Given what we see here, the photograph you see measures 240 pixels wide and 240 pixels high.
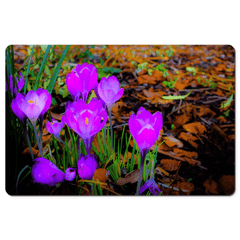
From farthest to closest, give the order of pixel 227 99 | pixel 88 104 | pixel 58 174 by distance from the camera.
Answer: pixel 227 99
pixel 58 174
pixel 88 104

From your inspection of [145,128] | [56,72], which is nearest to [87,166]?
[145,128]

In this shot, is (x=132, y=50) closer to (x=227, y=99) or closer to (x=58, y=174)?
(x=227, y=99)

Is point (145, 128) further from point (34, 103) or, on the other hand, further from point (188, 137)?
point (34, 103)

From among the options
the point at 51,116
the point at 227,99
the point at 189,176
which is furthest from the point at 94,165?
the point at 227,99

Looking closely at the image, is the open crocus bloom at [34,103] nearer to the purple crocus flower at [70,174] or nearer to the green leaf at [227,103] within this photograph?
the purple crocus flower at [70,174]

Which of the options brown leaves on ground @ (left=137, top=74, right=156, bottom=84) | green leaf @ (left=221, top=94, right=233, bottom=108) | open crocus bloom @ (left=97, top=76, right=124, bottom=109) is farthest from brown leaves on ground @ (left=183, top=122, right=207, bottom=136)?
open crocus bloom @ (left=97, top=76, right=124, bottom=109)
